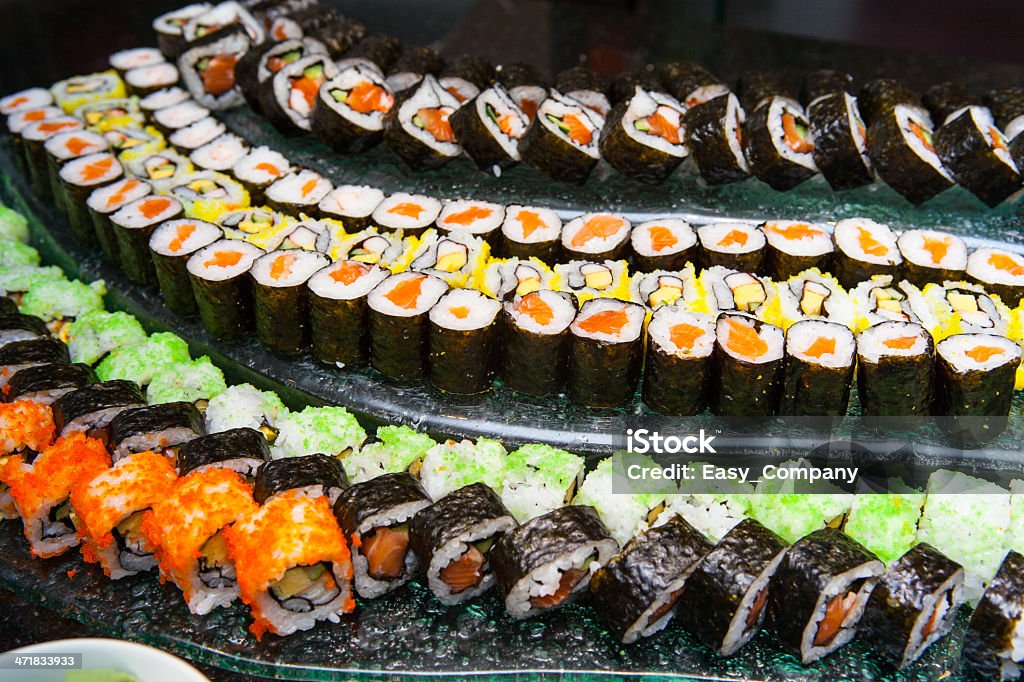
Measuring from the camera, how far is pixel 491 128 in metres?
3.56

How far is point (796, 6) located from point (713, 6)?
645 mm

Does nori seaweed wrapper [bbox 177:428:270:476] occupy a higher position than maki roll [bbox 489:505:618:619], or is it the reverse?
nori seaweed wrapper [bbox 177:428:270:476]

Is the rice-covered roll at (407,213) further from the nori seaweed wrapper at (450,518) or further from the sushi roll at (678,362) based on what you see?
the nori seaweed wrapper at (450,518)

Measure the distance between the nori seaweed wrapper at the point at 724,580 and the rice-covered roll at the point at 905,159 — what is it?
175 centimetres

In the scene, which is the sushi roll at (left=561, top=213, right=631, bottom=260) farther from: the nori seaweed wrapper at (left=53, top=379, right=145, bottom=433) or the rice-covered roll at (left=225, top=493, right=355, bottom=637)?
the nori seaweed wrapper at (left=53, top=379, right=145, bottom=433)

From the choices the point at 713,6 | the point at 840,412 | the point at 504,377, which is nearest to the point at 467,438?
the point at 504,377

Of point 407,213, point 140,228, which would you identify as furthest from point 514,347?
point 140,228

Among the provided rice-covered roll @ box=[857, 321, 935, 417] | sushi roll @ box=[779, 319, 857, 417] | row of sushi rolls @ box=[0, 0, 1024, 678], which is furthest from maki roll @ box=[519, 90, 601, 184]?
rice-covered roll @ box=[857, 321, 935, 417]

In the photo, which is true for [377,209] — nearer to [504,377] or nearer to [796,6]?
[504,377]

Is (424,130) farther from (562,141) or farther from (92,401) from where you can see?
(92,401)

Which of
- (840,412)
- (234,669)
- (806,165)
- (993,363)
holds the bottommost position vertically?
(234,669)

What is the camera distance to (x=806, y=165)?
346cm

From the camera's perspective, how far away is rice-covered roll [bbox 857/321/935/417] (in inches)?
103

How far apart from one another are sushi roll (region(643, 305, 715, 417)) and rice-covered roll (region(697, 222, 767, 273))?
405 millimetres
